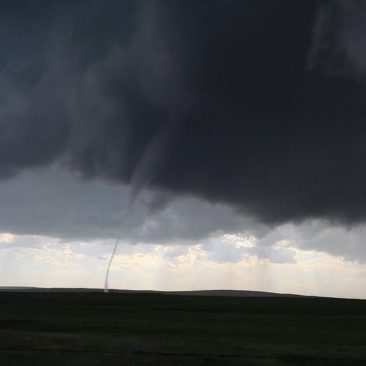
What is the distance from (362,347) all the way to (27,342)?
19.4 meters

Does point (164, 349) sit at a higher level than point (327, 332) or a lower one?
lower

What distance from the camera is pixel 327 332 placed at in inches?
1695

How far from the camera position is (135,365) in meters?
21.9

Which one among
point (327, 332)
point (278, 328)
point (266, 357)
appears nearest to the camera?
point (266, 357)

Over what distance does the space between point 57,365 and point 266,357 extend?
971 cm

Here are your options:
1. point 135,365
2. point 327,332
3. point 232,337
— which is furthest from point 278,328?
point 135,365

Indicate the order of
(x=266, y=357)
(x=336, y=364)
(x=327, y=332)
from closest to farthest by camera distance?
(x=336, y=364) < (x=266, y=357) < (x=327, y=332)

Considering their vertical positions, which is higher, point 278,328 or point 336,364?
point 278,328

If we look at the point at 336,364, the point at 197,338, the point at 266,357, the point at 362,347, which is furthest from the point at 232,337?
the point at 336,364

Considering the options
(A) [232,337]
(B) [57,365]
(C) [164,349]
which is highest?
(A) [232,337]

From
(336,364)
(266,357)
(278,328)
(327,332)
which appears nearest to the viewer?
(336,364)

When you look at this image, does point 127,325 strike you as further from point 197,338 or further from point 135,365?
point 135,365

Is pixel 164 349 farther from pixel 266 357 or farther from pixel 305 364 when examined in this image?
pixel 305 364

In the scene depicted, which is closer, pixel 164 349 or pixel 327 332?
pixel 164 349
